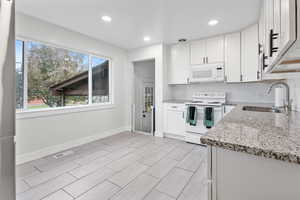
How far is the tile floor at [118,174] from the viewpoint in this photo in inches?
61.6

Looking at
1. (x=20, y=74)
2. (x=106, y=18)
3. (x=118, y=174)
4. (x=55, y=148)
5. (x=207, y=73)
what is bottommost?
(x=118, y=174)

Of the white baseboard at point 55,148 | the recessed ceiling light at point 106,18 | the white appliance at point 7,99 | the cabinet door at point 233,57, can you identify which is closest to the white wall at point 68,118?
the white baseboard at point 55,148

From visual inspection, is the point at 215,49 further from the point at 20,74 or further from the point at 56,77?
the point at 20,74

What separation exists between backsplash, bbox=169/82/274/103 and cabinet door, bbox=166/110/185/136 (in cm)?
78

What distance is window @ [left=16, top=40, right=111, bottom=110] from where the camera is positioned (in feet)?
7.66

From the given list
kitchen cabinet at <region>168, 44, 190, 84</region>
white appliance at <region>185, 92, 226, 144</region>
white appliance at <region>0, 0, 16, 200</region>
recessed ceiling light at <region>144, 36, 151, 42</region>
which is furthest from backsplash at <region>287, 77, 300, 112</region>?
recessed ceiling light at <region>144, 36, 151, 42</region>

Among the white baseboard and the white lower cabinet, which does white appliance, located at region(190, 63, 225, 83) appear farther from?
the white baseboard

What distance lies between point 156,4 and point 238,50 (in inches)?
82.9

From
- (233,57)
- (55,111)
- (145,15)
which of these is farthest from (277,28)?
(55,111)

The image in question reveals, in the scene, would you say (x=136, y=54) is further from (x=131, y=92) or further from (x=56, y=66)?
(x=56, y=66)

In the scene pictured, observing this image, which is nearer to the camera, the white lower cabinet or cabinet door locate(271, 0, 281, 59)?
cabinet door locate(271, 0, 281, 59)

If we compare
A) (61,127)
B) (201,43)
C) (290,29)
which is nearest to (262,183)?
(290,29)

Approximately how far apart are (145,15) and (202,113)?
7.38ft

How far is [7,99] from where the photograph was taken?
2.44 feet
